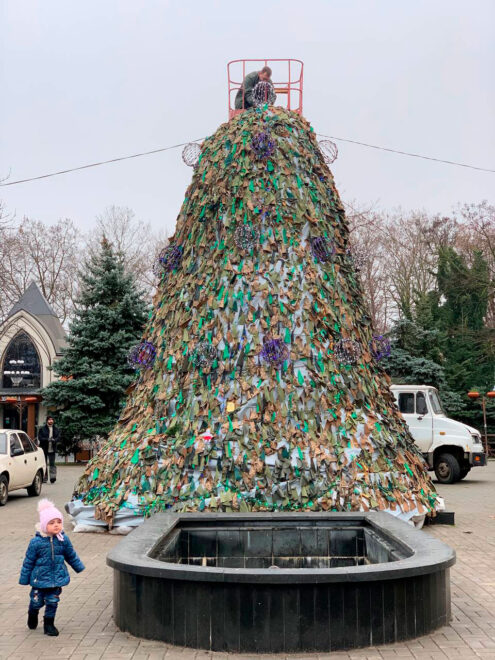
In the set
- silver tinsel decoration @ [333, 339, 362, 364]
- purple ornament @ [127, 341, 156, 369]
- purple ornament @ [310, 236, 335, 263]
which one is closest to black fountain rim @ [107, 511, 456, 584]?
silver tinsel decoration @ [333, 339, 362, 364]

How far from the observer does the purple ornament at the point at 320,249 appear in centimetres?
1211

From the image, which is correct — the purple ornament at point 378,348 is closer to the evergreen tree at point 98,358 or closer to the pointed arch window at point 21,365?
the evergreen tree at point 98,358

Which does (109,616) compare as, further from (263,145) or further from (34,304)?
(34,304)

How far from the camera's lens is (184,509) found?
10.6 metres

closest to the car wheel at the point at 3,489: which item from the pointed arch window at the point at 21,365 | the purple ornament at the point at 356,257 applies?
the purple ornament at the point at 356,257

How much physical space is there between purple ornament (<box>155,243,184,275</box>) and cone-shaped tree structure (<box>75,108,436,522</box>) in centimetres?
2

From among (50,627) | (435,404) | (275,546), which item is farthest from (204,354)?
(435,404)

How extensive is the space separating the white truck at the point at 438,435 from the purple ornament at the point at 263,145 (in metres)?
9.59

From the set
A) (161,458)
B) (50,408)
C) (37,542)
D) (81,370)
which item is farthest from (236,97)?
(50,408)

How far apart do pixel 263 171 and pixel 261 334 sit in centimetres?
264

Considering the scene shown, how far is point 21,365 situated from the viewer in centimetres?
3744

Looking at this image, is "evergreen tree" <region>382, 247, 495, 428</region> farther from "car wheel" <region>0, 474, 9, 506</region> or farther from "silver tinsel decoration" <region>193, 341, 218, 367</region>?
"silver tinsel decoration" <region>193, 341, 218, 367</region>

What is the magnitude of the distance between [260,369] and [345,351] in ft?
4.35

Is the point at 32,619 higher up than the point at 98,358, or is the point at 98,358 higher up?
the point at 98,358
